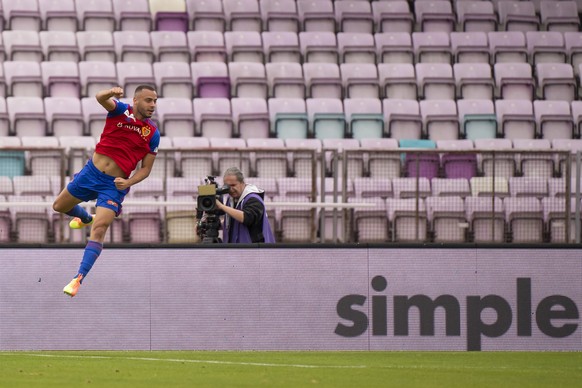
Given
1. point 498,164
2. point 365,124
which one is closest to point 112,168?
point 498,164

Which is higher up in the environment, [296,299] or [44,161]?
[44,161]

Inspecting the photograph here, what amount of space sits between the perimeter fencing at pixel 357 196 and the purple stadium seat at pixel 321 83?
18.4 ft

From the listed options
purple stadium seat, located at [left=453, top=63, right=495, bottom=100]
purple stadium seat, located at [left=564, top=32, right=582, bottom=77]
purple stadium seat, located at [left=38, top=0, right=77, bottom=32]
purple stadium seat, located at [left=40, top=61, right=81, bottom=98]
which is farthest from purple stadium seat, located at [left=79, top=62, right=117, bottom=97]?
purple stadium seat, located at [left=564, top=32, right=582, bottom=77]

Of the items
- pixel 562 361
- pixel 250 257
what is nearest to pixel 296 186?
pixel 250 257

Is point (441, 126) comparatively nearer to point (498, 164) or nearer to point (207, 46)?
point (207, 46)

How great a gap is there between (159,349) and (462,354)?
3075mm

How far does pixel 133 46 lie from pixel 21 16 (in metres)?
2.23

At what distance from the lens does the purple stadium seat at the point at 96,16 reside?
63.5 feet

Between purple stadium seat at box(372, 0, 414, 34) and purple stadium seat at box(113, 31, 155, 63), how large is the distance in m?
4.15

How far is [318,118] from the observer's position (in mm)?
17188

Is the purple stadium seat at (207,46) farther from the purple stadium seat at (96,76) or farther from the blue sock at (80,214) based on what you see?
the blue sock at (80,214)

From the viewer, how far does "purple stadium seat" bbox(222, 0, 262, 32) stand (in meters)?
19.6

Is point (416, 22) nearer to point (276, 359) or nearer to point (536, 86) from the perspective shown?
point (536, 86)

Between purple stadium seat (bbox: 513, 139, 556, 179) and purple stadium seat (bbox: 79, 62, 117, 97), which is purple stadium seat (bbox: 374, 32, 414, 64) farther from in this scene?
purple stadium seat (bbox: 513, 139, 556, 179)
